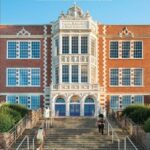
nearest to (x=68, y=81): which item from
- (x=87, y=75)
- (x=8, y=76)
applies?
(x=87, y=75)

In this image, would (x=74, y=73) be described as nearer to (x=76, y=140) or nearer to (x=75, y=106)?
(x=75, y=106)

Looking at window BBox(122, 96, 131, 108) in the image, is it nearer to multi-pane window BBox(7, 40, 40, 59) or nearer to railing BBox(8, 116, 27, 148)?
multi-pane window BBox(7, 40, 40, 59)

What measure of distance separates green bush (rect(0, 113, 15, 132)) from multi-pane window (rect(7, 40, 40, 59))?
20424 mm

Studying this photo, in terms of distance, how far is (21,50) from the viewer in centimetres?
5684

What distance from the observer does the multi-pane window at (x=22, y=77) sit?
56.5 meters

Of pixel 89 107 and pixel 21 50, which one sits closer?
pixel 89 107

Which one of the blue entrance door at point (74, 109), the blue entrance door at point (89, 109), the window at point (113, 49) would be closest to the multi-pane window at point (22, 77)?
the blue entrance door at point (74, 109)

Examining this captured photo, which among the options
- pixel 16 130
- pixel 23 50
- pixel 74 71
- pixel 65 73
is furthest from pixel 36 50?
pixel 16 130

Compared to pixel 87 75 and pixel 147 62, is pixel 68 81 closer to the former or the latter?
pixel 87 75

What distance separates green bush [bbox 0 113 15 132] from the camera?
3506cm

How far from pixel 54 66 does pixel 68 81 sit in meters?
2.68

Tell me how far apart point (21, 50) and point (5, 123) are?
874 inches

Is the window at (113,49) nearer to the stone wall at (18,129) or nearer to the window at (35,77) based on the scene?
the window at (35,77)

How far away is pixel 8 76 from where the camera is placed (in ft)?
186
